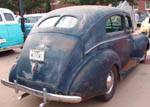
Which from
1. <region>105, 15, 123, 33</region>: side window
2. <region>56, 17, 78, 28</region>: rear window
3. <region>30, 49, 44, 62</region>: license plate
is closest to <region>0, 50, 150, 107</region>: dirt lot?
<region>30, 49, 44, 62</region>: license plate

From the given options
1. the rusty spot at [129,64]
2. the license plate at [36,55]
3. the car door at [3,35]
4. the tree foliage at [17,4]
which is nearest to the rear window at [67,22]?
the license plate at [36,55]

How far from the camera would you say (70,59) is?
2.98 meters

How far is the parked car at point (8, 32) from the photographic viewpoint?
7.44m

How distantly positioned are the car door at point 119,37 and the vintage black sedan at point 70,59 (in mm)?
23

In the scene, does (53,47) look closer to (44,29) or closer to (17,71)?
(44,29)

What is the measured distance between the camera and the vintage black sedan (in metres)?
2.89

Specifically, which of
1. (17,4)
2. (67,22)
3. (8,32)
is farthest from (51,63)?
(17,4)

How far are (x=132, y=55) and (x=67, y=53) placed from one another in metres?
2.35

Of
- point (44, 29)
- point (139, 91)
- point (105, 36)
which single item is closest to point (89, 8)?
point (105, 36)

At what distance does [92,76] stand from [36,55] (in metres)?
1.03

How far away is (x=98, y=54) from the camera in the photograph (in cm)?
326

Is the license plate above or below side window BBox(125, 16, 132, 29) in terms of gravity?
below

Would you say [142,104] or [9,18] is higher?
[9,18]

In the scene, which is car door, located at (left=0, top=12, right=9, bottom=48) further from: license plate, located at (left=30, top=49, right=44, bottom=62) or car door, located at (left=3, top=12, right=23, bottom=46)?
license plate, located at (left=30, top=49, right=44, bottom=62)
